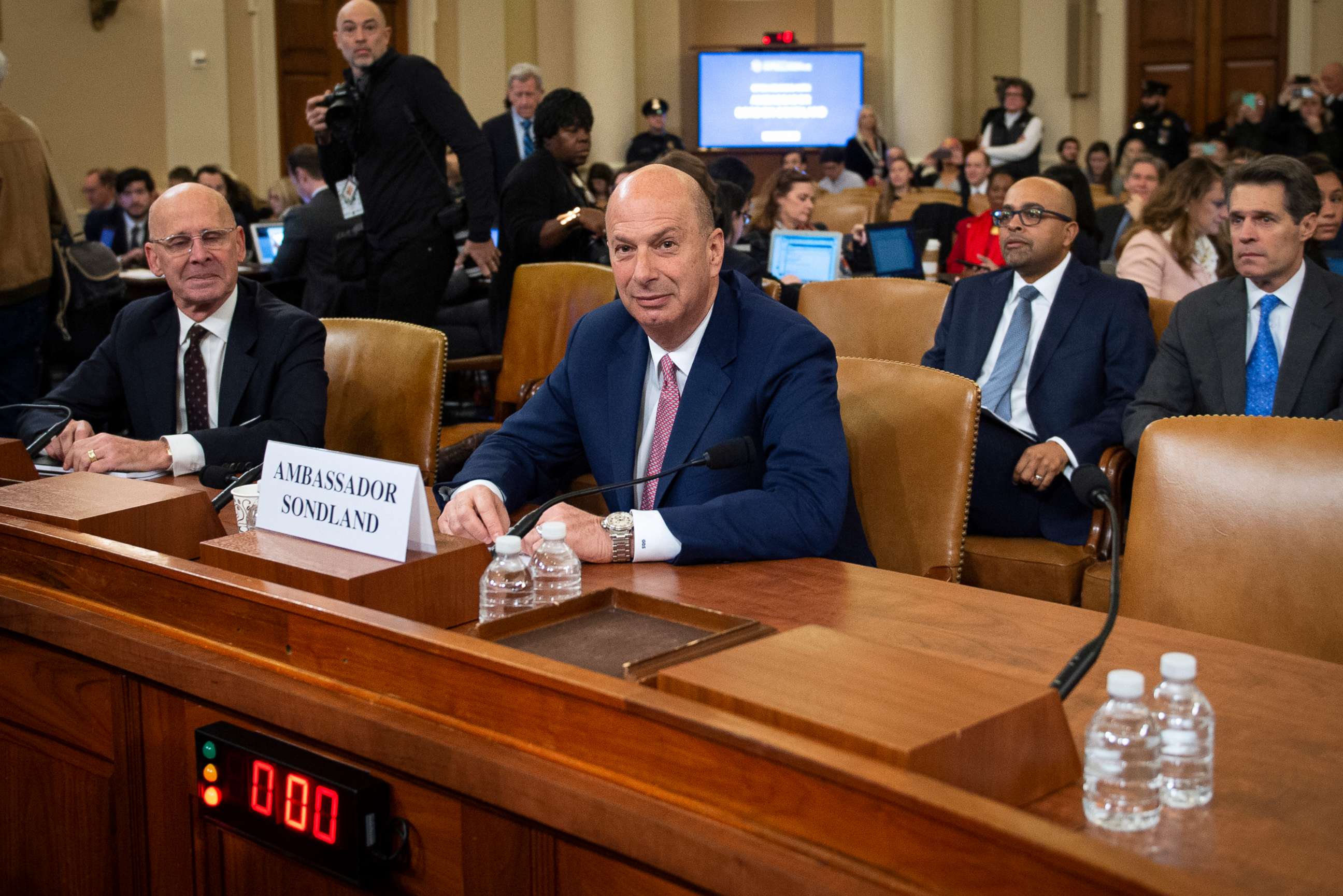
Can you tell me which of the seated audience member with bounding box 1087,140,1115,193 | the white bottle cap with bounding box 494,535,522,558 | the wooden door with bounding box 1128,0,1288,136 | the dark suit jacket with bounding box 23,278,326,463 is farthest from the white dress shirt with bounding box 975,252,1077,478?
the wooden door with bounding box 1128,0,1288,136

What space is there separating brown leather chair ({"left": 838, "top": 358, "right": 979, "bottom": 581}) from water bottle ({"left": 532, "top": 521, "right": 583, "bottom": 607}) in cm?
76

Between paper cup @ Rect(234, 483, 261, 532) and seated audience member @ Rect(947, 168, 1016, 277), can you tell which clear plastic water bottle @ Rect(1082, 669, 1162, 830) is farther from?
seated audience member @ Rect(947, 168, 1016, 277)

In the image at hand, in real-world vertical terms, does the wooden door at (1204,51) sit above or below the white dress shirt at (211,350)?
above

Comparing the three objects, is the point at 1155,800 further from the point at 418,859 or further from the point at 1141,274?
the point at 1141,274

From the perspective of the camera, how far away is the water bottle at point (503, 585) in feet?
4.78

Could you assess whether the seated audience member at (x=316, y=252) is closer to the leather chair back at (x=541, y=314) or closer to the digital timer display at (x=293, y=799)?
the leather chair back at (x=541, y=314)

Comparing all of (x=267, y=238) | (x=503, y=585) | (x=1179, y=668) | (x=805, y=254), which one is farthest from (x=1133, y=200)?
(x=1179, y=668)

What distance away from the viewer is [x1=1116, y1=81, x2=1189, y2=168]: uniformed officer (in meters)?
10.6

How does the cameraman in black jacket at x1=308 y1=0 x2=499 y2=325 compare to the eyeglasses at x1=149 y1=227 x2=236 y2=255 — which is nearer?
the eyeglasses at x1=149 y1=227 x2=236 y2=255

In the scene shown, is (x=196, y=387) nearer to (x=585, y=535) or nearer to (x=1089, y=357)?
(x=585, y=535)

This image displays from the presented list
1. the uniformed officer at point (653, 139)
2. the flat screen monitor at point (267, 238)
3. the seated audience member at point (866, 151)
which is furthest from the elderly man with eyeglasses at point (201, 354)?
the seated audience member at point (866, 151)

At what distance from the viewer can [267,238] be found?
25.5ft

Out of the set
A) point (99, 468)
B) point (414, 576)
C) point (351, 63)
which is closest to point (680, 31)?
point (351, 63)

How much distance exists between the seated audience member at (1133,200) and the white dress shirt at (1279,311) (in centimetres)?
319
